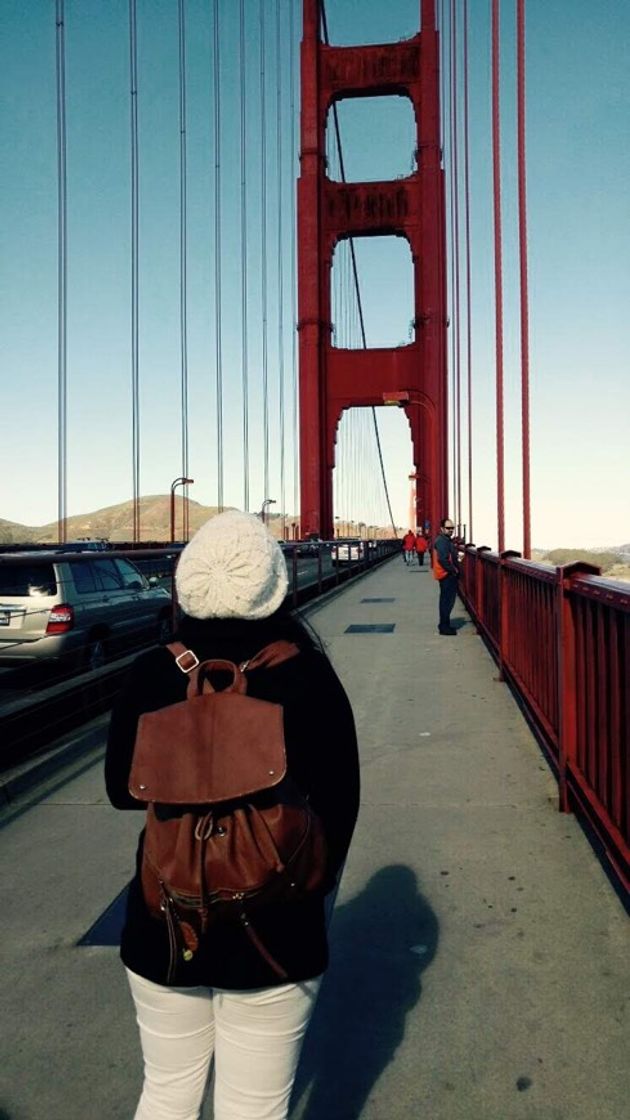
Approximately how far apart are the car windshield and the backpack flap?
21.0 feet

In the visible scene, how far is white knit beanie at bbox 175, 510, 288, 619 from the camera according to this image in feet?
4.67

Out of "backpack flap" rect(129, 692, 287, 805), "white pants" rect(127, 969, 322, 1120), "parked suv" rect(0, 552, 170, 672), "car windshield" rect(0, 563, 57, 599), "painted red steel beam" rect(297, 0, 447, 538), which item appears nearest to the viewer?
"backpack flap" rect(129, 692, 287, 805)

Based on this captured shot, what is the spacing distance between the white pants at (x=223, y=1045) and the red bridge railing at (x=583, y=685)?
1524 millimetres

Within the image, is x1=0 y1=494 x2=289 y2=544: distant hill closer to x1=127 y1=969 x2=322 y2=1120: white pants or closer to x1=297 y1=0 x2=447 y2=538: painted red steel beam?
x1=297 y1=0 x2=447 y2=538: painted red steel beam

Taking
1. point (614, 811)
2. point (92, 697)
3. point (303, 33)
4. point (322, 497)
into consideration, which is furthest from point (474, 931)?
point (303, 33)

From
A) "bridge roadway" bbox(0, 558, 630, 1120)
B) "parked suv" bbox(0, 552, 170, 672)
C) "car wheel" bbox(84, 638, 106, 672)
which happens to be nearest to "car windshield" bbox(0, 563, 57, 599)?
"parked suv" bbox(0, 552, 170, 672)

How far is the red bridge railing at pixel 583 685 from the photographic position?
8.92 feet

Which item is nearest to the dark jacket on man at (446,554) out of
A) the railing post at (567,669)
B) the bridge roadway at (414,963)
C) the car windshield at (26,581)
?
the car windshield at (26,581)

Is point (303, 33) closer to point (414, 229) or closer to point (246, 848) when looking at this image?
point (414, 229)

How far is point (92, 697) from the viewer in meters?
6.13

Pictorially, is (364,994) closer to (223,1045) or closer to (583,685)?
(223,1045)

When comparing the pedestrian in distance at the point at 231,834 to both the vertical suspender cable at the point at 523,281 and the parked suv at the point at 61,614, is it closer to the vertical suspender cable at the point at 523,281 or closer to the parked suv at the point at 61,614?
the parked suv at the point at 61,614

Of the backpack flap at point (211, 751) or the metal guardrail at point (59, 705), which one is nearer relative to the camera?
the backpack flap at point (211, 751)

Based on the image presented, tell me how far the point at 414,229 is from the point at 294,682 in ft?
122
